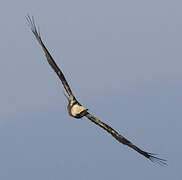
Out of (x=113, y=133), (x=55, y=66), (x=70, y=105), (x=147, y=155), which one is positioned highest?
(x=55, y=66)

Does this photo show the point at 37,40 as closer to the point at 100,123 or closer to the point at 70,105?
the point at 70,105

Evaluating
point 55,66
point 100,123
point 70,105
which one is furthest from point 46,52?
point 100,123

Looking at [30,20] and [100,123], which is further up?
[30,20]

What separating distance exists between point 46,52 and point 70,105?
108 inches

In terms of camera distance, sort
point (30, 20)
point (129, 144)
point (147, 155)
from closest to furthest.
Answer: point (30, 20) → point (147, 155) → point (129, 144)

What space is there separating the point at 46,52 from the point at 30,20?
9.05 feet

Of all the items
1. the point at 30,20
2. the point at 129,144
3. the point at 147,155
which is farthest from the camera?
the point at 129,144

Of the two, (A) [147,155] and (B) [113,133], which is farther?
(B) [113,133]

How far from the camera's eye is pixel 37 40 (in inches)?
A: 811

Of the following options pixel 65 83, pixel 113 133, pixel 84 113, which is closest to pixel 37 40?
pixel 65 83

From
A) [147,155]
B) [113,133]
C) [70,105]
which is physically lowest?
[147,155]

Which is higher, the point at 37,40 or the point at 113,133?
the point at 37,40

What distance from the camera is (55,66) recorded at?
2217cm

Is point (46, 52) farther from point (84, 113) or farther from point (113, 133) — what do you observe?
point (113, 133)
